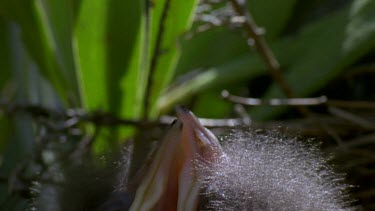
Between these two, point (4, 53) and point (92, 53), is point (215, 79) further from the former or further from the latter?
point (4, 53)

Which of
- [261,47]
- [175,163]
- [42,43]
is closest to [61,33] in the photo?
[42,43]

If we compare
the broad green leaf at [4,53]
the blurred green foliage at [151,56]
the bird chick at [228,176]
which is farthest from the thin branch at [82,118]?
the bird chick at [228,176]

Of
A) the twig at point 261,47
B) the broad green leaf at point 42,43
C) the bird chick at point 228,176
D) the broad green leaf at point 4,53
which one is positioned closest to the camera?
the bird chick at point 228,176

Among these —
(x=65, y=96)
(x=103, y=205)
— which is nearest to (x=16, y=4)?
(x=65, y=96)

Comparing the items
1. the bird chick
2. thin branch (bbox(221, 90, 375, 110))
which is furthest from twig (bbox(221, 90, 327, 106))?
the bird chick

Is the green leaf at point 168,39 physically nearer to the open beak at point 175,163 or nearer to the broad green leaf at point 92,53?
the broad green leaf at point 92,53

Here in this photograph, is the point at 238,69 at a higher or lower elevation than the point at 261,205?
higher

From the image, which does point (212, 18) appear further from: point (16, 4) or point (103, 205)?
point (103, 205)
